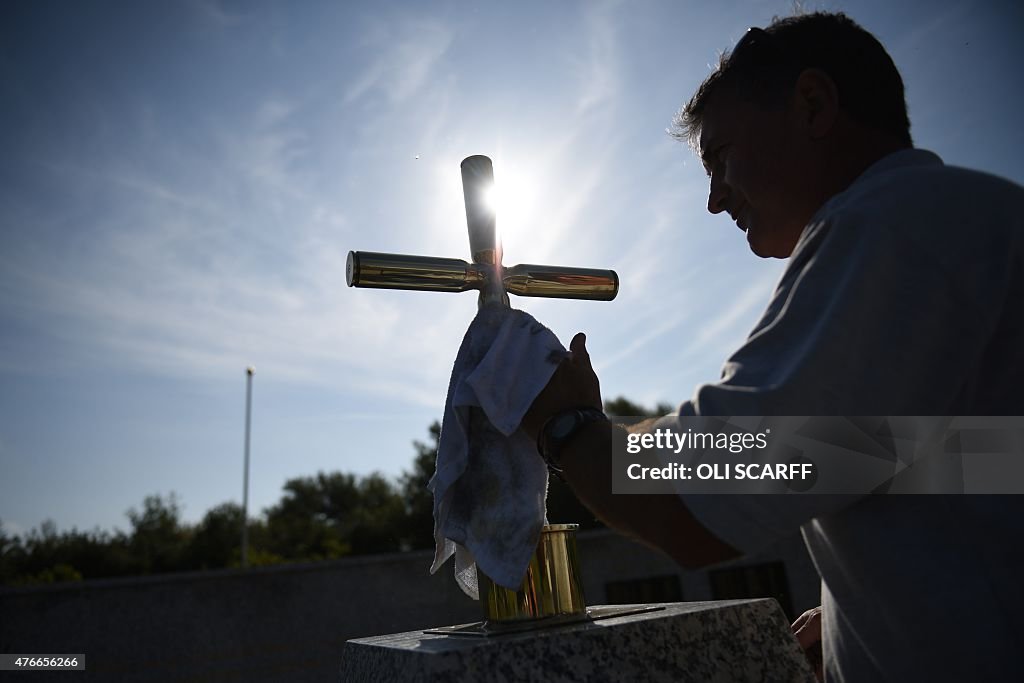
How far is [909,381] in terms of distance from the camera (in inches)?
36.5

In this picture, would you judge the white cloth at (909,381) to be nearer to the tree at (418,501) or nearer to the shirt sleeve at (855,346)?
the shirt sleeve at (855,346)

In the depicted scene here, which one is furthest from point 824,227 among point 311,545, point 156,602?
point 311,545

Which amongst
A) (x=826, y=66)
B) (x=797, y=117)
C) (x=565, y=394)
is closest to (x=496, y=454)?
(x=565, y=394)

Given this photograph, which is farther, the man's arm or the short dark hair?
the short dark hair

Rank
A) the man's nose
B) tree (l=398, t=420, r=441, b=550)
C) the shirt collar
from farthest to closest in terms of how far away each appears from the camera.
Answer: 1. tree (l=398, t=420, r=441, b=550)
2. the man's nose
3. the shirt collar

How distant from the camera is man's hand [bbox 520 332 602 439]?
141 cm

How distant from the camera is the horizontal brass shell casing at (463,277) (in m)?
1.64

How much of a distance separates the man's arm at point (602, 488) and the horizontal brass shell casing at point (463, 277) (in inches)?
13.0

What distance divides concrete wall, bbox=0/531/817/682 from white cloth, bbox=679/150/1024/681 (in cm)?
982

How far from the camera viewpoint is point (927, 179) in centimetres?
103

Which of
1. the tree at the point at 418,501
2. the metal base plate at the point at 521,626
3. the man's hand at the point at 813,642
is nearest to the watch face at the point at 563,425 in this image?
the metal base plate at the point at 521,626

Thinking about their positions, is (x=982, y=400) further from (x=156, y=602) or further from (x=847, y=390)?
(x=156, y=602)

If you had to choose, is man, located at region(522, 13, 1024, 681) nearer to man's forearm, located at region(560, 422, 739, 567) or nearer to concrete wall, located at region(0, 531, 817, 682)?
man's forearm, located at region(560, 422, 739, 567)

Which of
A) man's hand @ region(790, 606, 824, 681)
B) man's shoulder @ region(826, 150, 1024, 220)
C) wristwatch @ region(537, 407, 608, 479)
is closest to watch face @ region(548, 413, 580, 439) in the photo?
wristwatch @ region(537, 407, 608, 479)
